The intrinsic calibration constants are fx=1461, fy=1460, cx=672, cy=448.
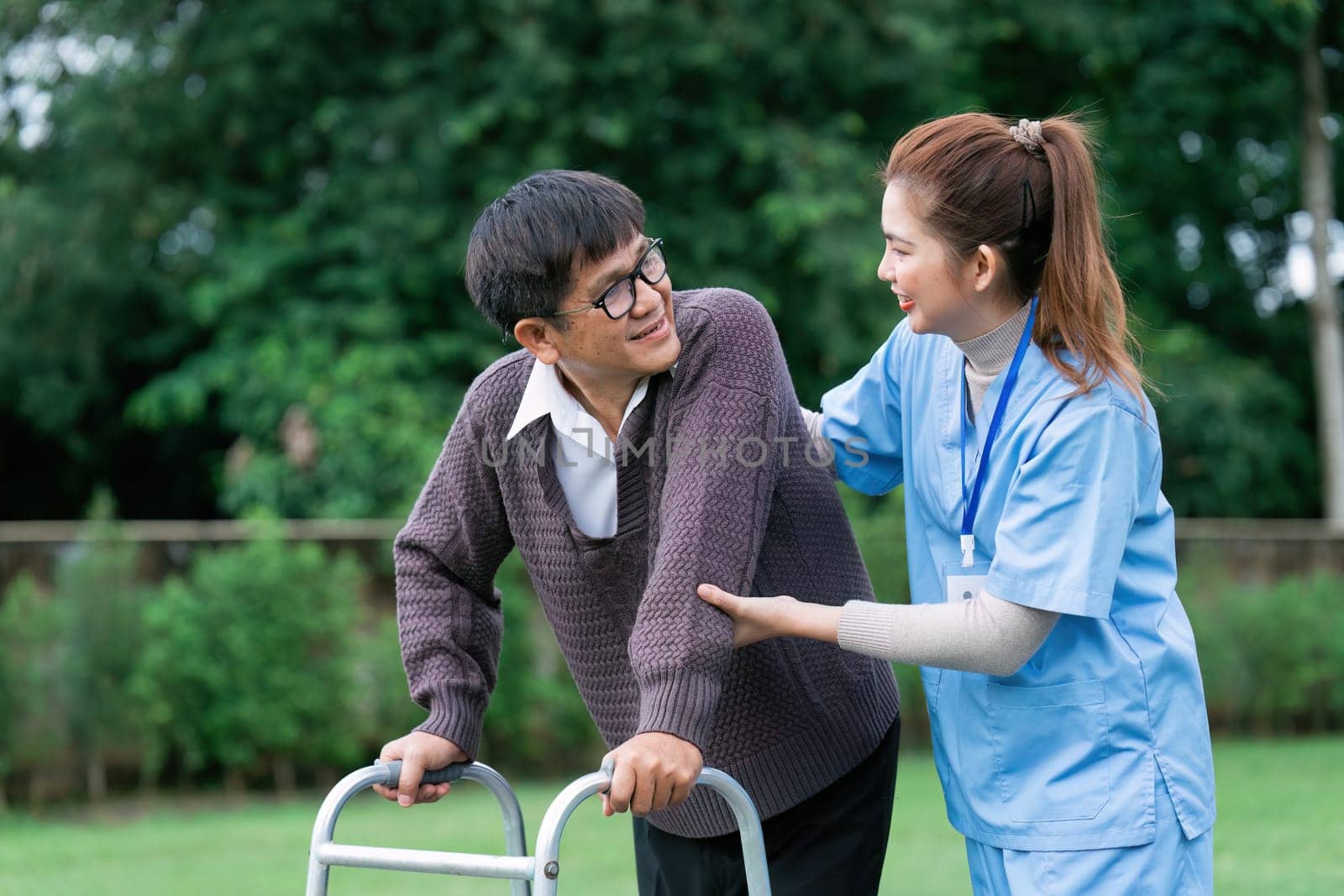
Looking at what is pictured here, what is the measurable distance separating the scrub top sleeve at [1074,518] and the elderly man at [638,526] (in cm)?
38

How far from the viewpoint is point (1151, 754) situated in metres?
2.00

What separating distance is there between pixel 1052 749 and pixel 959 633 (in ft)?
0.82

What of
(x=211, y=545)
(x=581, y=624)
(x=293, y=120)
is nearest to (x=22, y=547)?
(x=211, y=545)

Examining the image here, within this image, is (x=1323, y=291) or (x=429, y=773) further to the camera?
(x=1323, y=291)

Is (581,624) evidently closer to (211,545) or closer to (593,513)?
(593,513)

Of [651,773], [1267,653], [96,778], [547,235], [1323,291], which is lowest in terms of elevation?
[1267,653]

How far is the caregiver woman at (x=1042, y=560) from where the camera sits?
193 cm

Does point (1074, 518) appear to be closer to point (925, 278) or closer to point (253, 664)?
point (925, 278)

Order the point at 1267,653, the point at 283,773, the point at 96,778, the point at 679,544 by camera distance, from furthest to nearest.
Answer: the point at 1267,653
the point at 283,773
the point at 96,778
the point at 679,544

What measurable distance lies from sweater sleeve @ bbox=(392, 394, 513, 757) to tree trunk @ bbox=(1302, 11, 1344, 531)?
12853 mm

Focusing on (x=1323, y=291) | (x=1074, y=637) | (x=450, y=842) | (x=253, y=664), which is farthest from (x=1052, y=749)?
(x=1323, y=291)

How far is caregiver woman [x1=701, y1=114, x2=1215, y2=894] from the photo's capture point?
1.93m

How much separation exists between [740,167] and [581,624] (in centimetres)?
962

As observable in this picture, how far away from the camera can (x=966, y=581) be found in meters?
2.09
